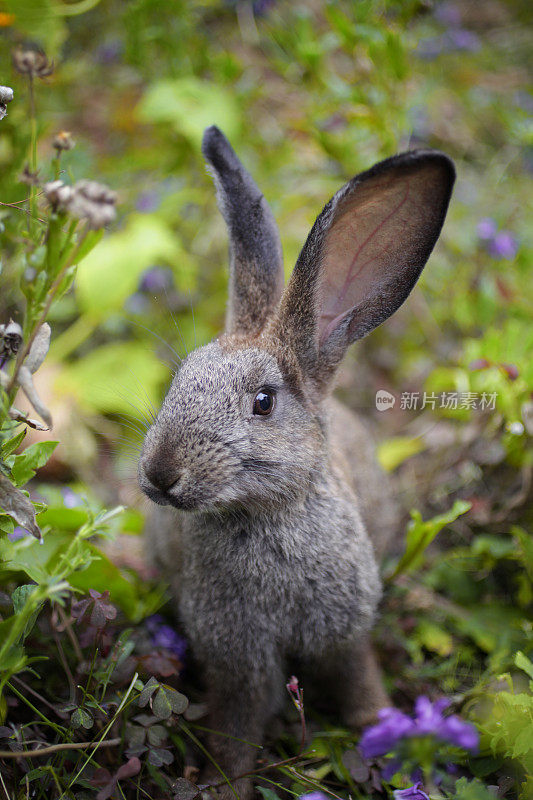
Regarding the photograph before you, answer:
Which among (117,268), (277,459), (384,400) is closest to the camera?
(277,459)

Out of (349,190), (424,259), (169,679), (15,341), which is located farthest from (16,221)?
(169,679)

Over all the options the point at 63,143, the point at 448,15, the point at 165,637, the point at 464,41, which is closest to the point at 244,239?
the point at 63,143

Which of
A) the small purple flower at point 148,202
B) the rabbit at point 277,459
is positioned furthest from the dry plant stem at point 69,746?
the small purple flower at point 148,202

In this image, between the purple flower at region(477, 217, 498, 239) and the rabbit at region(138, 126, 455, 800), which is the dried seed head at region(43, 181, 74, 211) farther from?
the purple flower at region(477, 217, 498, 239)

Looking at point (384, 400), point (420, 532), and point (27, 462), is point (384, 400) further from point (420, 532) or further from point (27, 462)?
point (27, 462)

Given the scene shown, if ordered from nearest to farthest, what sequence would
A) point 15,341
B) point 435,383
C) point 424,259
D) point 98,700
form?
point 15,341, point 98,700, point 424,259, point 435,383

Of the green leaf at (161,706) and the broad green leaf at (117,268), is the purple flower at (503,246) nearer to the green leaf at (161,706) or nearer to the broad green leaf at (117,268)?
the broad green leaf at (117,268)

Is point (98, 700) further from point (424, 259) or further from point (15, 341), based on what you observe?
point (424, 259)
